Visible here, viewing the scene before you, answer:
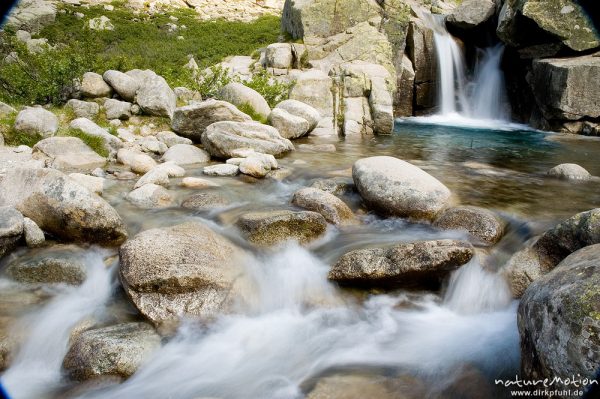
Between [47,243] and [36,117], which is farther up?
[36,117]

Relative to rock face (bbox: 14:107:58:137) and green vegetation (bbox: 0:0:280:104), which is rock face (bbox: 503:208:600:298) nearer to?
rock face (bbox: 14:107:58:137)

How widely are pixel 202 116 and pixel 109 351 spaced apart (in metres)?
8.32

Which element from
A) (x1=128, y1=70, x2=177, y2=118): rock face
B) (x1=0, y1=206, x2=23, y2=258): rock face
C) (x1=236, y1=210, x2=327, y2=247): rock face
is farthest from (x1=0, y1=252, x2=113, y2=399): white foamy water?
(x1=128, y1=70, x2=177, y2=118): rock face

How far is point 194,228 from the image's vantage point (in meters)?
5.08

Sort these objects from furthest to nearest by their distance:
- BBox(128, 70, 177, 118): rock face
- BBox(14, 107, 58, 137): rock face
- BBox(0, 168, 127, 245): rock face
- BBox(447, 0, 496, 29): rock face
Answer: BBox(447, 0, 496, 29): rock face → BBox(128, 70, 177, 118): rock face → BBox(14, 107, 58, 137): rock face → BBox(0, 168, 127, 245): rock face

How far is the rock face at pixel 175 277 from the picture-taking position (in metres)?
4.14

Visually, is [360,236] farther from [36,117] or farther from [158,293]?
[36,117]

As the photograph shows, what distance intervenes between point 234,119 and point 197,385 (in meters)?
8.50

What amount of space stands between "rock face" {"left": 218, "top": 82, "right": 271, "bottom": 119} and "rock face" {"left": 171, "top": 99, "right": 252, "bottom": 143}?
1.88m

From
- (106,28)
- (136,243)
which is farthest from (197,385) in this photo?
(106,28)

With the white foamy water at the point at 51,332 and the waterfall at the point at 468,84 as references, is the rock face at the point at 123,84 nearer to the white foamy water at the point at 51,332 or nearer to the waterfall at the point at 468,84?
the white foamy water at the point at 51,332

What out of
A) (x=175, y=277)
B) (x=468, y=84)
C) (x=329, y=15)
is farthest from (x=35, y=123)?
(x=468, y=84)

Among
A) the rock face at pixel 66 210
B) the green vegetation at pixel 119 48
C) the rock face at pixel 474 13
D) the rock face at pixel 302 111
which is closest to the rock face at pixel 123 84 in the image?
Result: the green vegetation at pixel 119 48

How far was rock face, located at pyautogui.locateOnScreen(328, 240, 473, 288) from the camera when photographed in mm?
4609
